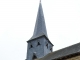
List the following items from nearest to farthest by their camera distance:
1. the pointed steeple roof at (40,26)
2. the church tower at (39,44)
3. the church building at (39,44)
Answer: the church building at (39,44), the church tower at (39,44), the pointed steeple roof at (40,26)

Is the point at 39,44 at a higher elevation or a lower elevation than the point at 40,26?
lower

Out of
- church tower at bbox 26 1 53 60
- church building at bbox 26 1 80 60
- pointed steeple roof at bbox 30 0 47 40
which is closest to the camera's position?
church building at bbox 26 1 80 60

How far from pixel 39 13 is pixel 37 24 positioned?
7.60 feet

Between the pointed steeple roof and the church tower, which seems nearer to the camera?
the church tower

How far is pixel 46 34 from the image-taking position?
34.8 metres

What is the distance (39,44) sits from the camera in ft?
106

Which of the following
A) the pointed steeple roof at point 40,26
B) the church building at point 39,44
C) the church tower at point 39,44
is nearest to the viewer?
the church building at point 39,44

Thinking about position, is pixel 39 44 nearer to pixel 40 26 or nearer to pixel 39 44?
pixel 39 44

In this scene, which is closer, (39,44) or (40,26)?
(39,44)

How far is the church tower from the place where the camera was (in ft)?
103

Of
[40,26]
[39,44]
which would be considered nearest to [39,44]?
[39,44]

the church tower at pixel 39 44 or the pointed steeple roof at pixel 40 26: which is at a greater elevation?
the pointed steeple roof at pixel 40 26

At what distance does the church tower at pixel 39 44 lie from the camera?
31.5m

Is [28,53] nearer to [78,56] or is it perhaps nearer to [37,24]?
[37,24]
